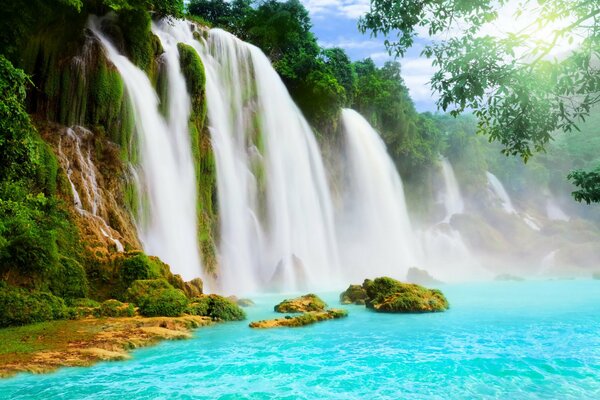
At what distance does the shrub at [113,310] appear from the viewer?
41.0 ft

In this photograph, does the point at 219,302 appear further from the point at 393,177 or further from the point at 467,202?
the point at 467,202

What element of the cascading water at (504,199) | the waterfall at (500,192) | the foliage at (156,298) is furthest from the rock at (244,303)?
the waterfall at (500,192)

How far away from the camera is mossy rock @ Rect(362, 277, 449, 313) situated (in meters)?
15.3

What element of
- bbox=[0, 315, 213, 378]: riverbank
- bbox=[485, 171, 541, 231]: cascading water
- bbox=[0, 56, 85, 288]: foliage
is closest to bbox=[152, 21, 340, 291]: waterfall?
bbox=[0, 56, 85, 288]: foliage

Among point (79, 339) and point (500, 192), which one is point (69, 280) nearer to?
point (79, 339)

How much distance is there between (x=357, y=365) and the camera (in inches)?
340

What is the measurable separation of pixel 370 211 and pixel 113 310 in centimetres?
2731

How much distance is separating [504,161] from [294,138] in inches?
1525

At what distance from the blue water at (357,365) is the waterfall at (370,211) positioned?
22934 millimetres

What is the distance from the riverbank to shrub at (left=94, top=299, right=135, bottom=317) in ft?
2.07

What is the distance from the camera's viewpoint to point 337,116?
118ft

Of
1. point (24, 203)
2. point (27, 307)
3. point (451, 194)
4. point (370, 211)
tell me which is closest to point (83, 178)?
point (24, 203)

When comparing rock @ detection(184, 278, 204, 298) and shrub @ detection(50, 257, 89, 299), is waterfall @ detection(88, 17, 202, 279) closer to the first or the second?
rock @ detection(184, 278, 204, 298)

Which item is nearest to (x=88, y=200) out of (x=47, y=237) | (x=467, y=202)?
(x=47, y=237)
